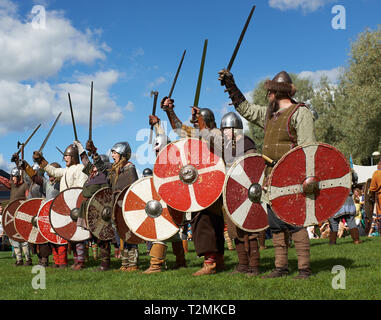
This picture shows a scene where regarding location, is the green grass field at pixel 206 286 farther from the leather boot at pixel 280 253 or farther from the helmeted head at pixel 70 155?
the helmeted head at pixel 70 155

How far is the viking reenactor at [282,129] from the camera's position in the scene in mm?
4105

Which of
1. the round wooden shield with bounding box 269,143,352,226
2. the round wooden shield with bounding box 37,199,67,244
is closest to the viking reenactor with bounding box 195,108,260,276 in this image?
the round wooden shield with bounding box 269,143,352,226

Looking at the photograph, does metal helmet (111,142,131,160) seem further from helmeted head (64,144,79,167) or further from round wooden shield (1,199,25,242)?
round wooden shield (1,199,25,242)

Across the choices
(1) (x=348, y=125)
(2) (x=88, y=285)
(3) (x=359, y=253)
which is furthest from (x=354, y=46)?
(2) (x=88, y=285)

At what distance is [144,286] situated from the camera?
4.32m

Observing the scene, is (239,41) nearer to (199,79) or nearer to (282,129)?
(199,79)

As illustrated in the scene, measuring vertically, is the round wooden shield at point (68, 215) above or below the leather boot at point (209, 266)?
above

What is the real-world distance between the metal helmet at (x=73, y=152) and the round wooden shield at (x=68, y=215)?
73 cm

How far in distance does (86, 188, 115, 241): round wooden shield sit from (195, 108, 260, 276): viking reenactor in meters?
1.77

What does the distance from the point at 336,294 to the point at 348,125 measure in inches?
821

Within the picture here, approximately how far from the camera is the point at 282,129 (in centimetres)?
415

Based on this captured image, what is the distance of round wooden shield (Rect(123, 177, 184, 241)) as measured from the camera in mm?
5266

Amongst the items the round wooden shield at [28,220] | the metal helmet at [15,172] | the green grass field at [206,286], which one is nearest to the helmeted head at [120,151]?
the green grass field at [206,286]

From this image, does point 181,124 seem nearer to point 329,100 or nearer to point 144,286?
point 144,286
